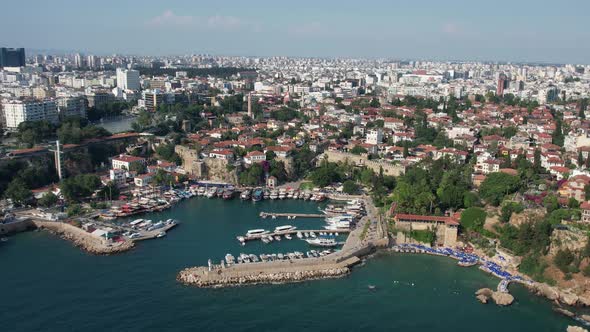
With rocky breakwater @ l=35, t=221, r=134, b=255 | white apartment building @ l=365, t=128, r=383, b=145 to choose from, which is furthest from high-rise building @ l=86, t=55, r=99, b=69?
rocky breakwater @ l=35, t=221, r=134, b=255

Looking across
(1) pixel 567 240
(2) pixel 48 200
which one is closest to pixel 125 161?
(2) pixel 48 200

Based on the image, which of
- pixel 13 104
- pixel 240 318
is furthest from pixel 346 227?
pixel 13 104

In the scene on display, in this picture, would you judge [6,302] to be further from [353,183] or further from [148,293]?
[353,183]

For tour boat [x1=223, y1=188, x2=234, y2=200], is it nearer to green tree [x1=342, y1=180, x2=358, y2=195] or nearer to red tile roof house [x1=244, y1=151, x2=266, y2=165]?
red tile roof house [x1=244, y1=151, x2=266, y2=165]

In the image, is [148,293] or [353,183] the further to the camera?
[353,183]

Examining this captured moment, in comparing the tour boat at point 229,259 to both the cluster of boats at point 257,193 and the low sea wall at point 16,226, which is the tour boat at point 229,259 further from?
the low sea wall at point 16,226

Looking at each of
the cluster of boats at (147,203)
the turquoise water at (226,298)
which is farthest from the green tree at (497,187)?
the cluster of boats at (147,203)

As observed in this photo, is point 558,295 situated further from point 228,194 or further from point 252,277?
point 228,194
